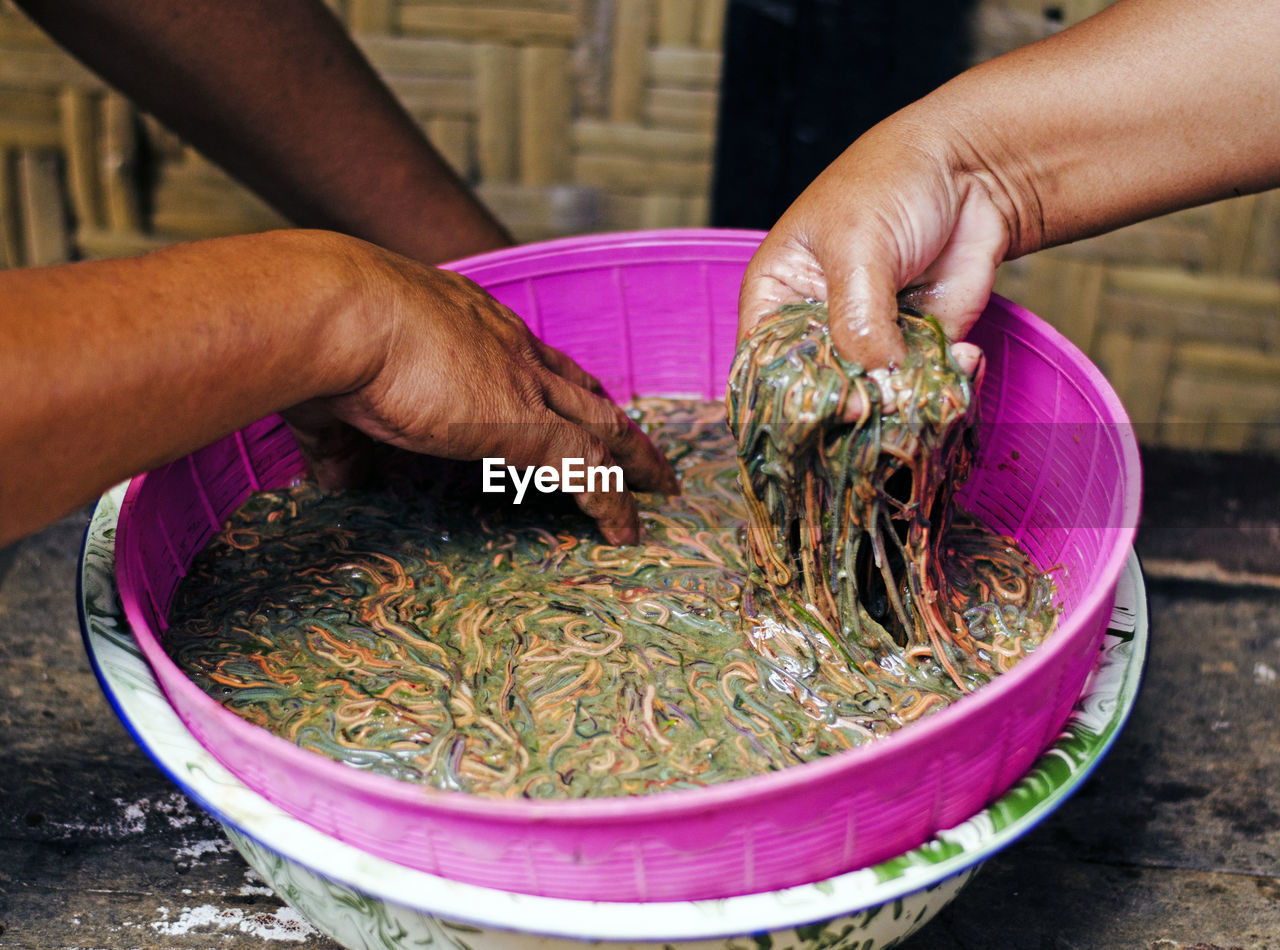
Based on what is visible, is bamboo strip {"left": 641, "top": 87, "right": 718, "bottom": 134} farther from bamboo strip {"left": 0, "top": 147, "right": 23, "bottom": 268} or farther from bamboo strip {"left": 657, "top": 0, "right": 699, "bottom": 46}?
bamboo strip {"left": 0, "top": 147, "right": 23, "bottom": 268}

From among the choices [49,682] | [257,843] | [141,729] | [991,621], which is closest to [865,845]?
[991,621]

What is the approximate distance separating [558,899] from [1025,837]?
4.13 feet

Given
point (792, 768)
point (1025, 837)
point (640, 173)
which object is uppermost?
point (640, 173)

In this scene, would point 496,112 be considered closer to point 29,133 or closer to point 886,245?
point 29,133

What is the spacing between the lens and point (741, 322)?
76.0 inches

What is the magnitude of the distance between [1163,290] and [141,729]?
3179mm

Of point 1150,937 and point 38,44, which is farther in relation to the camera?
point 38,44

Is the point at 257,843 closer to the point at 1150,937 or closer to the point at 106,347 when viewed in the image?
the point at 106,347

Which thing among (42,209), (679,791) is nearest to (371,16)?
(42,209)

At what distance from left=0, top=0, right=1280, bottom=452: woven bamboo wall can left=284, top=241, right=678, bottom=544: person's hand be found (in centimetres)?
167

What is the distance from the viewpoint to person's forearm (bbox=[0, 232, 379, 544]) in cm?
138

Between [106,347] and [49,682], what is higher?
[106,347]

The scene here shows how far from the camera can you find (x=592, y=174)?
12.0ft
